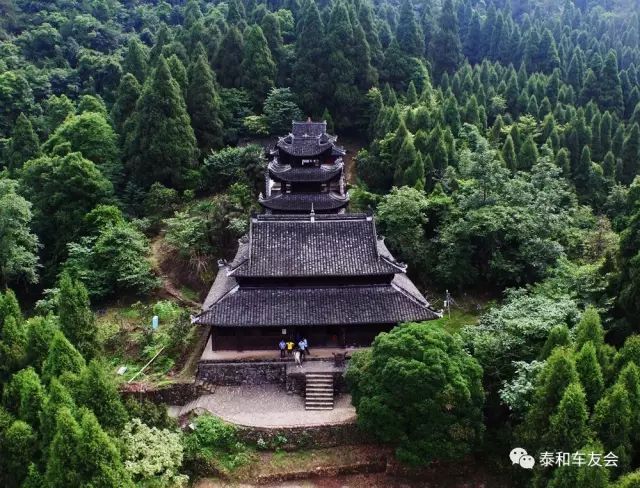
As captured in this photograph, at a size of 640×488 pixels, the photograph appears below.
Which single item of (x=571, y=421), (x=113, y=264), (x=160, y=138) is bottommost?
(x=113, y=264)

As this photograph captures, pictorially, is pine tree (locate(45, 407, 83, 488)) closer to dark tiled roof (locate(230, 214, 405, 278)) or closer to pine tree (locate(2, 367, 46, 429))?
pine tree (locate(2, 367, 46, 429))

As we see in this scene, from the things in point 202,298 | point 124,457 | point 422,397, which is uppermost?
point 422,397

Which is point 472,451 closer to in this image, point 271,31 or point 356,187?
point 356,187

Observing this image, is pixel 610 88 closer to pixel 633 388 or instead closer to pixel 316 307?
pixel 316 307

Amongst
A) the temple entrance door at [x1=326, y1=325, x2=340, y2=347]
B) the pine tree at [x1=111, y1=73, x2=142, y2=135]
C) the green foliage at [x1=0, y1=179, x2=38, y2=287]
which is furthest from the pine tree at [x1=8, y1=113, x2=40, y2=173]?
the temple entrance door at [x1=326, y1=325, x2=340, y2=347]

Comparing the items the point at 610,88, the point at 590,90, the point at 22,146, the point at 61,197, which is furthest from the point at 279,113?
the point at 610,88

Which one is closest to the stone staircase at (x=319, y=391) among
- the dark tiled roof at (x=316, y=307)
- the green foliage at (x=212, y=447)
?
the dark tiled roof at (x=316, y=307)

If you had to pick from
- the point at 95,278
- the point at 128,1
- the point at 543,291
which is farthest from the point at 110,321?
the point at 128,1
